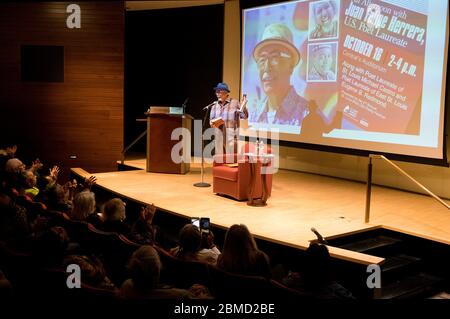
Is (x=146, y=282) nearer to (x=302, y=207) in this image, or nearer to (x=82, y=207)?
(x=82, y=207)

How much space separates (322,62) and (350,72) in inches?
21.4

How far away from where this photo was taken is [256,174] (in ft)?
18.4

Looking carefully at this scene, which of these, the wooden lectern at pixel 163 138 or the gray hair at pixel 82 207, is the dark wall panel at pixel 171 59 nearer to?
the wooden lectern at pixel 163 138

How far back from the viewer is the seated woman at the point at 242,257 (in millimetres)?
2766

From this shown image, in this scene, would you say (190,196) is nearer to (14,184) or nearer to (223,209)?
(223,209)

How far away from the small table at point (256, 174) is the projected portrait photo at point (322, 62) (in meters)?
1.78

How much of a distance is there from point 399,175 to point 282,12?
9.30 feet

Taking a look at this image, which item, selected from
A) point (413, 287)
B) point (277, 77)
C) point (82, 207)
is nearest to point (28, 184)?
point (82, 207)

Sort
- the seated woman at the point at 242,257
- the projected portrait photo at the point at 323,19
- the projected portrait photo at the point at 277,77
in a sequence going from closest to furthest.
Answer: the seated woman at the point at 242,257 → the projected portrait photo at the point at 323,19 → the projected portrait photo at the point at 277,77

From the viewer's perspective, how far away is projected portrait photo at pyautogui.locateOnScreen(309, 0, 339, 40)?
21.7 ft

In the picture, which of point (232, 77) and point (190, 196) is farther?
point (232, 77)

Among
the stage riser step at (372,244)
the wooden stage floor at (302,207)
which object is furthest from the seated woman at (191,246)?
the stage riser step at (372,244)
